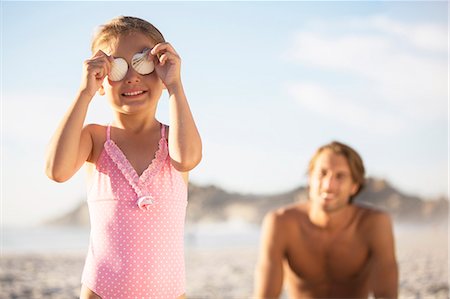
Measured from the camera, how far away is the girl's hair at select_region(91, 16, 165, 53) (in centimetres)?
195

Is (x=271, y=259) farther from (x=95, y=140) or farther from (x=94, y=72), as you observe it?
(x=94, y=72)

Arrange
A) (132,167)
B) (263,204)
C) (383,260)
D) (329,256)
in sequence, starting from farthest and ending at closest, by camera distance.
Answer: (263,204), (329,256), (383,260), (132,167)

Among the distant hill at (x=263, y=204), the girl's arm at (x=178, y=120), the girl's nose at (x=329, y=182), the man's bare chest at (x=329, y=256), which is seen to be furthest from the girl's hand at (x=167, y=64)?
the distant hill at (x=263, y=204)

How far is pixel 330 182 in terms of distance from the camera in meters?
3.18

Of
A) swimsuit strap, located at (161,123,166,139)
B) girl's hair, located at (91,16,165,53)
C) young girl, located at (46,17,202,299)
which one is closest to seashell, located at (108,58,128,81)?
young girl, located at (46,17,202,299)

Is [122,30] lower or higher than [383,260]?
higher

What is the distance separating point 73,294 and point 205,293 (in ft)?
3.78

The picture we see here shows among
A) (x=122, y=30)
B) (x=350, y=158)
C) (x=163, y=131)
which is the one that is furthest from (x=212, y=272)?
(x=122, y=30)

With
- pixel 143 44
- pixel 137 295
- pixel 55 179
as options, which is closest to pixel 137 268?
pixel 137 295

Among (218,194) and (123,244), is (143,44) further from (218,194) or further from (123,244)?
(218,194)

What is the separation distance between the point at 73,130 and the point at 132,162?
214 mm

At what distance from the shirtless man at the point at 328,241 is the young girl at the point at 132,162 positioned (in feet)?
4.35

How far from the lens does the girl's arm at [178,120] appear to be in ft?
5.94

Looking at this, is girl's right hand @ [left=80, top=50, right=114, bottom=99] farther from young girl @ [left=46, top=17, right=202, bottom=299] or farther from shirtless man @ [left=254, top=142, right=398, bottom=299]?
shirtless man @ [left=254, top=142, right=398, bottom=299]
